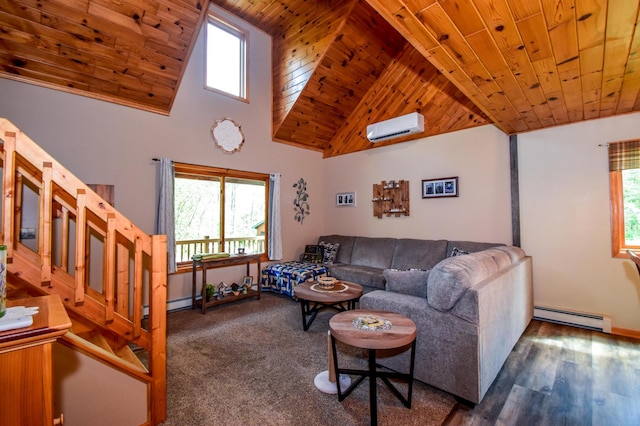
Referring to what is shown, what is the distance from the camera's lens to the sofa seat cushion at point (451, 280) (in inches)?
75.8

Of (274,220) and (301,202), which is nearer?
(274,220)

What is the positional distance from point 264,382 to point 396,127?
3.84 m

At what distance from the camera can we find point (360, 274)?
13.7ft

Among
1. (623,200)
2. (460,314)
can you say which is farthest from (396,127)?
(460,314)

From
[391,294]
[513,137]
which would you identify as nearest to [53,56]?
[391,294]

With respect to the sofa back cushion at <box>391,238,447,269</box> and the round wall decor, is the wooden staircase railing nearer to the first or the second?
the round wall decor

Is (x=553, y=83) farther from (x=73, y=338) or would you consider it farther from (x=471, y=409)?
(x=73, y=338)

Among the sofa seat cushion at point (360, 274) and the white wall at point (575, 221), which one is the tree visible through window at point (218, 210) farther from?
the white wall at point (575, 221)

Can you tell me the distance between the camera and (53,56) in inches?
118

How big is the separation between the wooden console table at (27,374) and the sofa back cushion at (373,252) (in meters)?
4.16

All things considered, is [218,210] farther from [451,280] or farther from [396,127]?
[451,280]

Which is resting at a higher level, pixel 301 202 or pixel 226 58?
pixel 226 58

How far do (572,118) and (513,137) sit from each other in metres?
0.63

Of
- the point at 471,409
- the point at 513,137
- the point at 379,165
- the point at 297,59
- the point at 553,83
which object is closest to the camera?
the point at 471,409
